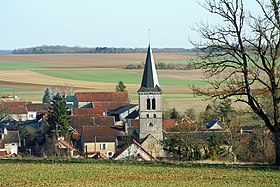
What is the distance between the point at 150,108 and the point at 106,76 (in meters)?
71.2

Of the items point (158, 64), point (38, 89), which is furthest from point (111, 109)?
point (158, 64)

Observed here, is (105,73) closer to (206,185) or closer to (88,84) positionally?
(88,84)

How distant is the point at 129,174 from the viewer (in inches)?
757

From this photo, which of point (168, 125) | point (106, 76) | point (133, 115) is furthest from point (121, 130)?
point (106, 76)

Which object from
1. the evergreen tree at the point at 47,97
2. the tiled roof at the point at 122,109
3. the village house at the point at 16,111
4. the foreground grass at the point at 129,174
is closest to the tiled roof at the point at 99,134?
the tiled roof at the point at 122,109

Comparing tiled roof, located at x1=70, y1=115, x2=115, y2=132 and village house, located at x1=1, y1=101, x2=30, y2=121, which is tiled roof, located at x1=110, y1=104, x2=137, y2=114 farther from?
village house, located at x1=1, y1=101, x2=30, y2=121

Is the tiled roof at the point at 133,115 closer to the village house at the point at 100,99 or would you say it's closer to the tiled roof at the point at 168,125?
the village house at the point at 100,99

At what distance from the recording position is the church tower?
5559cm

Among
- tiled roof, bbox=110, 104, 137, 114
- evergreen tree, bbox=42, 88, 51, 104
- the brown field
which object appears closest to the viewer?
tiled roof, bbox=110, 104, 137, 114

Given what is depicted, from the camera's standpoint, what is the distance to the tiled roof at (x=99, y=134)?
2346 inches

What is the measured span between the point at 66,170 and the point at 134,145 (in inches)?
909

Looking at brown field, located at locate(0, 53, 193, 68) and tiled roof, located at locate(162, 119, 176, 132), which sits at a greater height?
brown field, located at locate(0, 53, 193, 68)

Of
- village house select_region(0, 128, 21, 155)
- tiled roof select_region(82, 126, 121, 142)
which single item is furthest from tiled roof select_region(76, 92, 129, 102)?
village house select_region(0, 128, 21, 155)

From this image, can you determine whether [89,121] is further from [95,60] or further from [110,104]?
[95,60]
